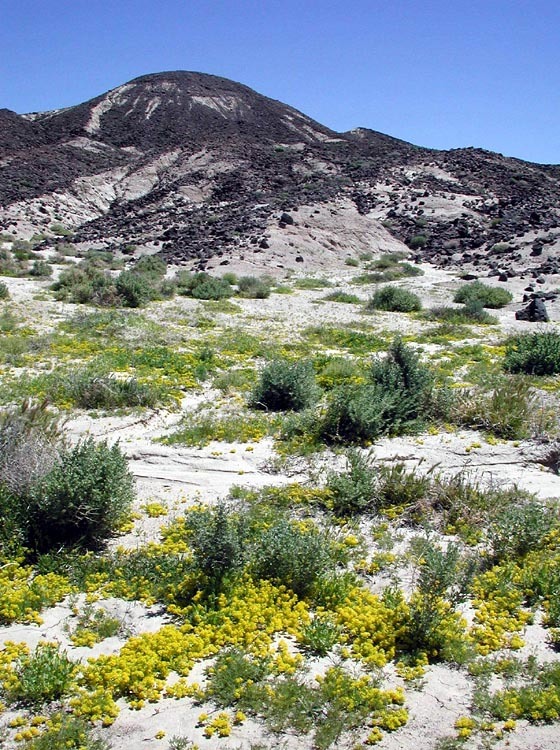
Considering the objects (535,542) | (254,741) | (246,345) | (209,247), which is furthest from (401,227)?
(254,741)

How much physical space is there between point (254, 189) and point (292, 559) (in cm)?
4197

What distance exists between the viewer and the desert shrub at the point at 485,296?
68.8 ft

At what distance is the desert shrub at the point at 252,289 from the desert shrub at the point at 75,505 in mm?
16771

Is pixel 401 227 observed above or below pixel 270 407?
above

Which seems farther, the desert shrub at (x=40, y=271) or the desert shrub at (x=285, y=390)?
the desert shrub at (x=40, y=271)

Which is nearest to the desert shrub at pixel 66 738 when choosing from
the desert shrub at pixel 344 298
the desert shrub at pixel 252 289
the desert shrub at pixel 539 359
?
the desert shrub at pixel 539 359

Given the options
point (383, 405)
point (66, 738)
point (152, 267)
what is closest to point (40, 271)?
point (152, 267)

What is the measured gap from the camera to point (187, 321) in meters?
16.8

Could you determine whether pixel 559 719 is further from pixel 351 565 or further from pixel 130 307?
pixel 130 307

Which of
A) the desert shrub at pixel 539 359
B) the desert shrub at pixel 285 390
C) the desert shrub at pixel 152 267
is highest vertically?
the desert shrub at pixel 152 267

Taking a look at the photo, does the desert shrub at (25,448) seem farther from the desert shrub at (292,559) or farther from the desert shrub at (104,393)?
the desert shrub at (292,559)

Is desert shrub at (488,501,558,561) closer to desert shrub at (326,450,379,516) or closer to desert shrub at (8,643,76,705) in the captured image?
desert shrub at (326,450,379,516)

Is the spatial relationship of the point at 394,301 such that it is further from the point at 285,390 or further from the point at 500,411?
the point at 500,411

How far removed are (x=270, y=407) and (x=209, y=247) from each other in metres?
23.4
